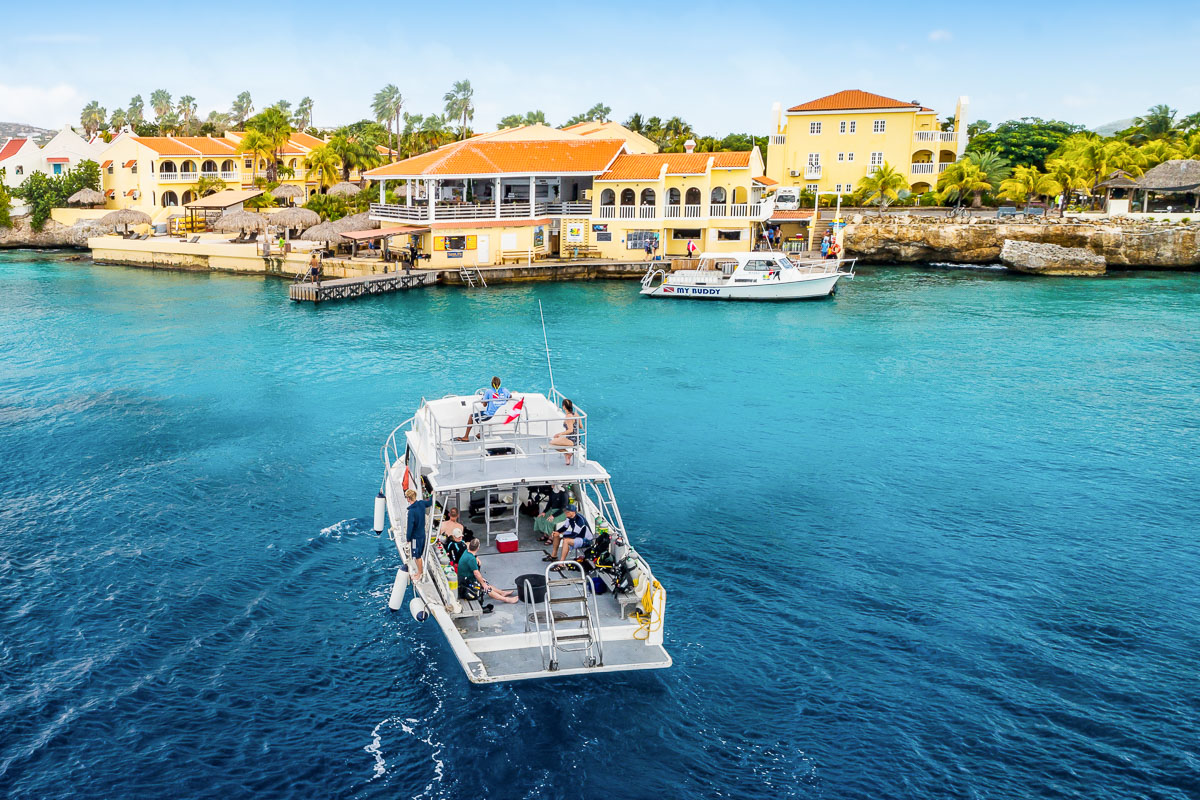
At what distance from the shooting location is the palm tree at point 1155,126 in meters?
84.2

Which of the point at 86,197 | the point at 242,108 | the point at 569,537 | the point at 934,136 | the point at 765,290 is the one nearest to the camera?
the point at 569,537

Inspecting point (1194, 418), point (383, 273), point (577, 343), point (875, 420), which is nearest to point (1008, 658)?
point (875, 420)

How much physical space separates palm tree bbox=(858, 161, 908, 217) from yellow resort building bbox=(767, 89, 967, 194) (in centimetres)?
190

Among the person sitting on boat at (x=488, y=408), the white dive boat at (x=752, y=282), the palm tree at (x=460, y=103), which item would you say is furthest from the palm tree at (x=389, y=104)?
the person sitting on boat at (x=488, y=408)

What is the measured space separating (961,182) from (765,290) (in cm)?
2664

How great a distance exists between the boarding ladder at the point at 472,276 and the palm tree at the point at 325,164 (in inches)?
955

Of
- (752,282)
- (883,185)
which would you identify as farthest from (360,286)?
(883,185)

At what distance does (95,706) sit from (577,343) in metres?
26.3

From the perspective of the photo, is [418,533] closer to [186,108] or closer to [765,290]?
[765,290]

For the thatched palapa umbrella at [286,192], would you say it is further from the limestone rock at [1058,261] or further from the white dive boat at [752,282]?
the limestone rock at [1058,261]

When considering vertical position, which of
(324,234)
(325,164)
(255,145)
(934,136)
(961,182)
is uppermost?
(934,136)

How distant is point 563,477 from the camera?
14.4 meters

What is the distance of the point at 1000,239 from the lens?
6209 centimetres

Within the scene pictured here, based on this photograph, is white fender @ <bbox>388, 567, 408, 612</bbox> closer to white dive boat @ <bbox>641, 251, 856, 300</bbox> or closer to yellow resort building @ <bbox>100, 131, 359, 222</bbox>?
white dive boat @ <bbox>641, 251, 856, 300</bbox>
